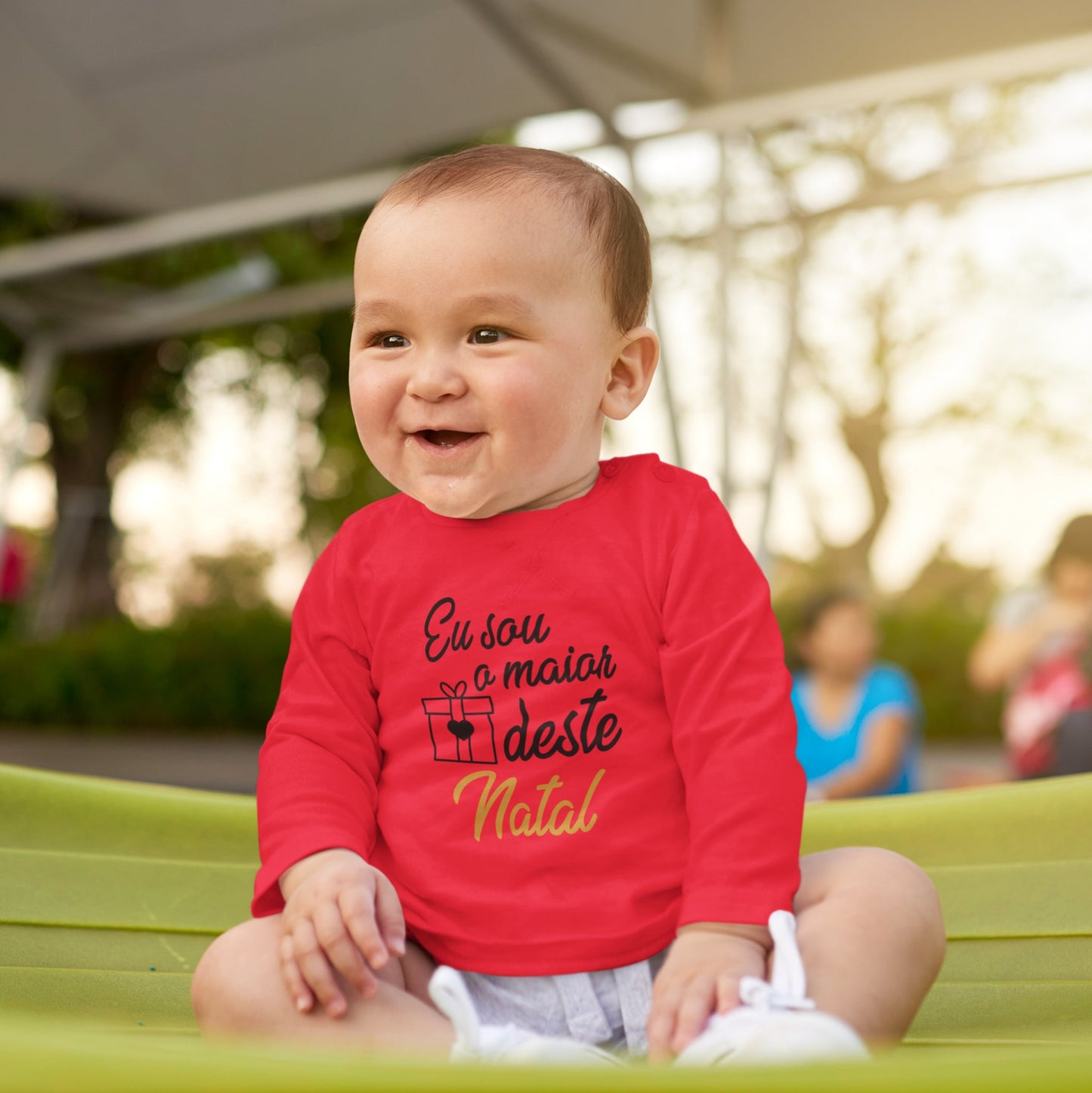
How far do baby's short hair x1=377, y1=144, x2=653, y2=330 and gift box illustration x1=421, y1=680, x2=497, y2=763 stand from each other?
323 millimetres

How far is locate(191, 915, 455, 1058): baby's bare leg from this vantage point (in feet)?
2.79

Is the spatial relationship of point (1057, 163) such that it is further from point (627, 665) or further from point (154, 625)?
point (154, 625)

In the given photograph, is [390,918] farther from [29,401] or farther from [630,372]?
[29,401]

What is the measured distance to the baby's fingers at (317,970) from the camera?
849mm

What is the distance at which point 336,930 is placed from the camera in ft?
2.83

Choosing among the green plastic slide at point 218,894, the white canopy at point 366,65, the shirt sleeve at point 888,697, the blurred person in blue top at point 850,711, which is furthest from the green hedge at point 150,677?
the green plastic slide at point 218,894

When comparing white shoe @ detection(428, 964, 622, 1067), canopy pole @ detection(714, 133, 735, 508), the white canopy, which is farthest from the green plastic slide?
canopy pole @ detection(714, 133, 735, 508)

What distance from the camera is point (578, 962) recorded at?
925 mm

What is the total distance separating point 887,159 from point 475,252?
10.8m

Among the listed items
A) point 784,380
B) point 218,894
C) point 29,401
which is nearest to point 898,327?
point 784,380

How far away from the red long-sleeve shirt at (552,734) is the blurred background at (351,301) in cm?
291

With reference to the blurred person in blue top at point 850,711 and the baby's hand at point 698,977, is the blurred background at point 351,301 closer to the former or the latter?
the blurred person in blue top at point 850,711

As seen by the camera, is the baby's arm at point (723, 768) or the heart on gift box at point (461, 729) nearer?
the baby's arm at point (723, 768)

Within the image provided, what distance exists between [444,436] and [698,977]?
1.45 ft
